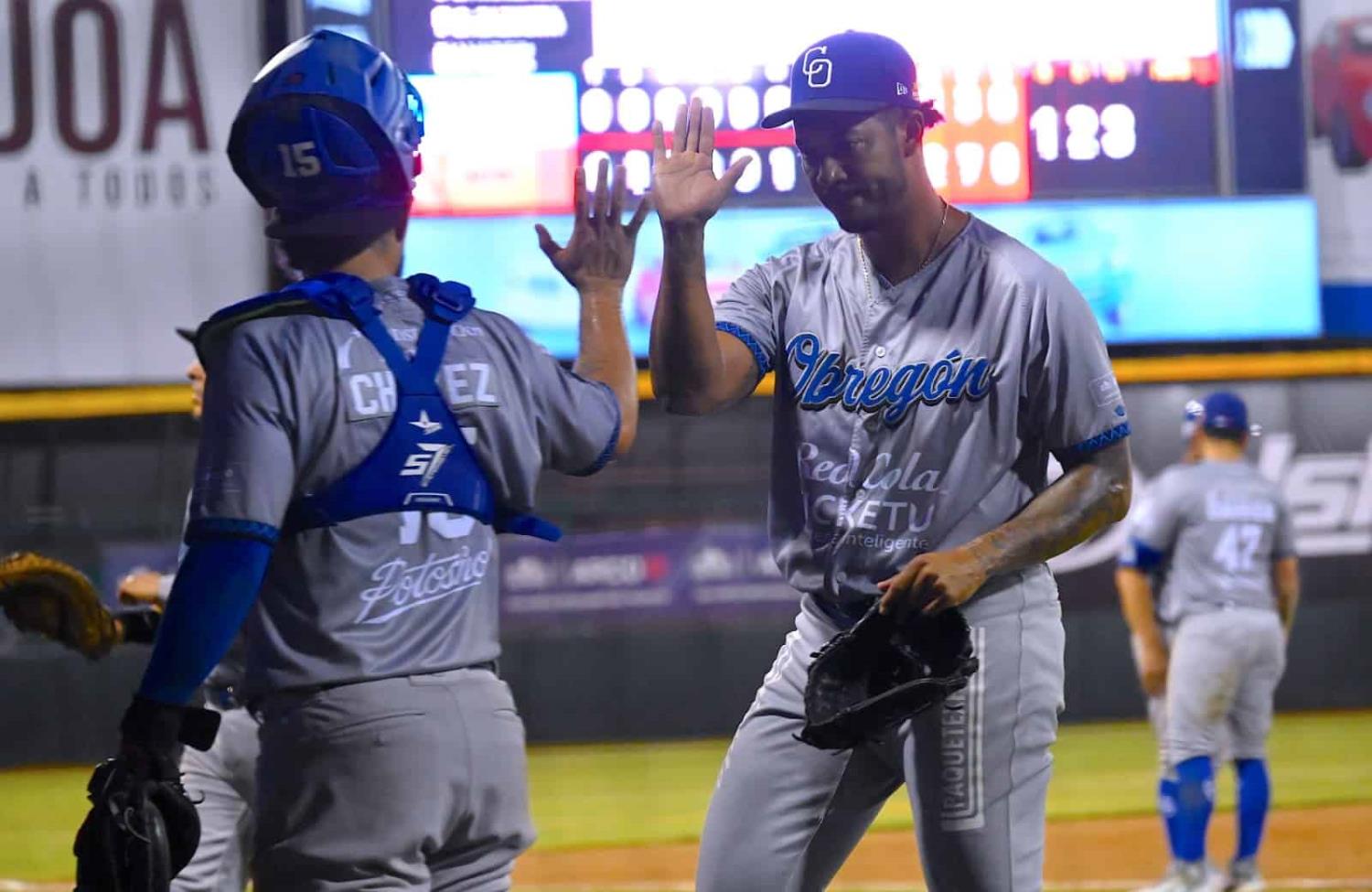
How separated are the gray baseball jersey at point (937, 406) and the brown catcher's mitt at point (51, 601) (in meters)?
1.00

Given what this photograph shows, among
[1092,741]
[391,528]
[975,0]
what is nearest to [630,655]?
Answer: [1092,741]

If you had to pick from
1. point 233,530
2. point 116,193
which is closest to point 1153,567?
point 233,530

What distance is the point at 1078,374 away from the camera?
2.16 metres

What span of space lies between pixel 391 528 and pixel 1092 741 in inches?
273

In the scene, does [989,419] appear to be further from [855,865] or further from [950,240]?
[855,865]

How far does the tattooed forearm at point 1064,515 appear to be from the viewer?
2113 millimetres

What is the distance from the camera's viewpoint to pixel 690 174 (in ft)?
7.14

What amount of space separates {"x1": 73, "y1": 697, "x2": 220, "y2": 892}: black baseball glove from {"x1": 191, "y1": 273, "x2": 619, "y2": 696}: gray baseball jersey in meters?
0.11

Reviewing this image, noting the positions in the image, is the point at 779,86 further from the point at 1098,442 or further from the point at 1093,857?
the point at 1098,442

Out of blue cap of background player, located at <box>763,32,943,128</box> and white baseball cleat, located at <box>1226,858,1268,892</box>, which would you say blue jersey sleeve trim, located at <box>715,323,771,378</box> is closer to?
blue cap of background player, located at <box>763,32,943,128</box>

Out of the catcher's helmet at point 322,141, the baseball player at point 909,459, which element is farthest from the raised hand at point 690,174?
the catcher's helmet at point 322,141

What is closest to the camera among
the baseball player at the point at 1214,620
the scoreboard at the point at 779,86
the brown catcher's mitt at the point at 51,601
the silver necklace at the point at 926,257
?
the silver necklace at the point at 926,257

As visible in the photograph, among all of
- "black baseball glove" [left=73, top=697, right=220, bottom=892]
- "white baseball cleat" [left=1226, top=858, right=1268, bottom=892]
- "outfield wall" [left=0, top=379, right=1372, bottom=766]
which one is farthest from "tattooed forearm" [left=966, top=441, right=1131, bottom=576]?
"outfield wall" [left=0, top=379, right=1372, bottom=766]

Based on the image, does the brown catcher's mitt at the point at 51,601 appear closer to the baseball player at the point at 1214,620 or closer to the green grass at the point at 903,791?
the baseball player at the point at 1214,620
